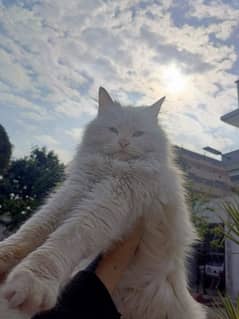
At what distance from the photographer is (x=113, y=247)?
85 centimetres

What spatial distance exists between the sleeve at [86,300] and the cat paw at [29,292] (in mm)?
105

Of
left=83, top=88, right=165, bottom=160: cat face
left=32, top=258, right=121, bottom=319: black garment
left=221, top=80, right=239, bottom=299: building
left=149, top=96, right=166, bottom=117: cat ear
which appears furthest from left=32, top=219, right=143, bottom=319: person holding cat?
left=221, top=80, right=239, bottom=299: building

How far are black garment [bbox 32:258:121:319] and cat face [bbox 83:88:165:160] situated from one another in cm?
49

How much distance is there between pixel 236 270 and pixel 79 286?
6.93m

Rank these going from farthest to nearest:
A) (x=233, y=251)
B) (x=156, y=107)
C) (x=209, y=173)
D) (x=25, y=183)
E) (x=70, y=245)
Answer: (x=209, y=173), (x=233, y=251), (x=25, y=183), (x=156, y=107), (x=70, y=245)

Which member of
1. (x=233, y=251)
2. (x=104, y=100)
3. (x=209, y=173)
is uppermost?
(x=209, y=173)

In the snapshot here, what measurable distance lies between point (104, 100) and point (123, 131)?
0.72ft

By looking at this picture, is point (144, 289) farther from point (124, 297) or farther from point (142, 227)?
point (142, 227)

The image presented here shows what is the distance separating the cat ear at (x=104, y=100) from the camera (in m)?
1.33

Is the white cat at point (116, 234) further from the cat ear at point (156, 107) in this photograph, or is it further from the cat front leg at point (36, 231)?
the cat ear at point (156, 107)

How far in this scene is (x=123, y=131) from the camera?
1.22 meters

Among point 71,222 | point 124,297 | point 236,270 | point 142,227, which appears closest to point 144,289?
point 124,297

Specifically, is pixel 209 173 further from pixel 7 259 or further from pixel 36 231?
pixel 7 259

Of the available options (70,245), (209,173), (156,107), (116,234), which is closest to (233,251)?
(209,173)
